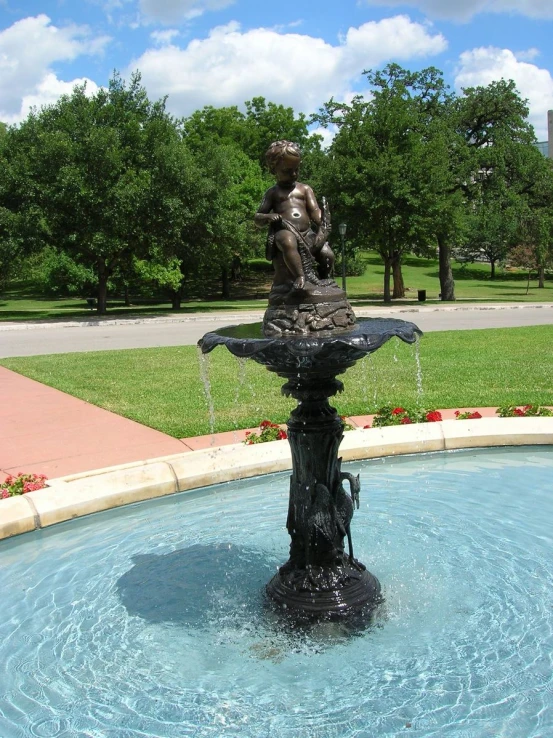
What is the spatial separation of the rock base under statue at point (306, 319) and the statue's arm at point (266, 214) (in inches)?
22.0

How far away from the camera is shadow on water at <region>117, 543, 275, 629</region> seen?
17.0 ft

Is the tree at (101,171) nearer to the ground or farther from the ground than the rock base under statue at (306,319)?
farther from the ground

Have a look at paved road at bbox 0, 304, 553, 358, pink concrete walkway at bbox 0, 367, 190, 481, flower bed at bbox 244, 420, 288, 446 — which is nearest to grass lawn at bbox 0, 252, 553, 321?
paved road at bbox 0, 304, 553, 358

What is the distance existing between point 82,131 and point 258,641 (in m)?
30.0

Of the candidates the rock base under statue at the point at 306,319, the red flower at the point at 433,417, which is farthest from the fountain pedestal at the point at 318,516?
the red flower at the point at 433,417

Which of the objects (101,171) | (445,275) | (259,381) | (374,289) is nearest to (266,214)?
(259,381)

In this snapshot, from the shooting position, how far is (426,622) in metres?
4.91

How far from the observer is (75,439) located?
9359 mm

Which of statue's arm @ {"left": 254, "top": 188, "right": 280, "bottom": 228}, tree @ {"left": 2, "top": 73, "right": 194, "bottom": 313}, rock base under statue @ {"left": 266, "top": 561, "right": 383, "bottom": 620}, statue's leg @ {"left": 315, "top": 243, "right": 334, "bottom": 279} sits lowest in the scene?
rock base under statue @ {"left": 266, "top": 561, "right": 383, "bottom": 620}

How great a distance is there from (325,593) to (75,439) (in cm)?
524

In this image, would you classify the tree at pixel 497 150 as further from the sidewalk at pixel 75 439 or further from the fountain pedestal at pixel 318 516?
the fountain pedestal at pixel 318 516

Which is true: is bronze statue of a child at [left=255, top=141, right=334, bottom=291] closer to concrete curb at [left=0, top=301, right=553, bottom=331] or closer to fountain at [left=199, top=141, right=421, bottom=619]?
fountain at [left=199, top=141, right=421, bottom=619]

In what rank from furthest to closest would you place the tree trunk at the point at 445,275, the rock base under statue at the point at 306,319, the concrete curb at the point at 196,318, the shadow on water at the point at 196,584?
the tree trunk at the point at 445,275
the concrete curb at the point at 196,318
the shadow on water at the point at 196,584
the rock base under statue at the point at 306,319

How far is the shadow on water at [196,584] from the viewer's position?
17.0ft
